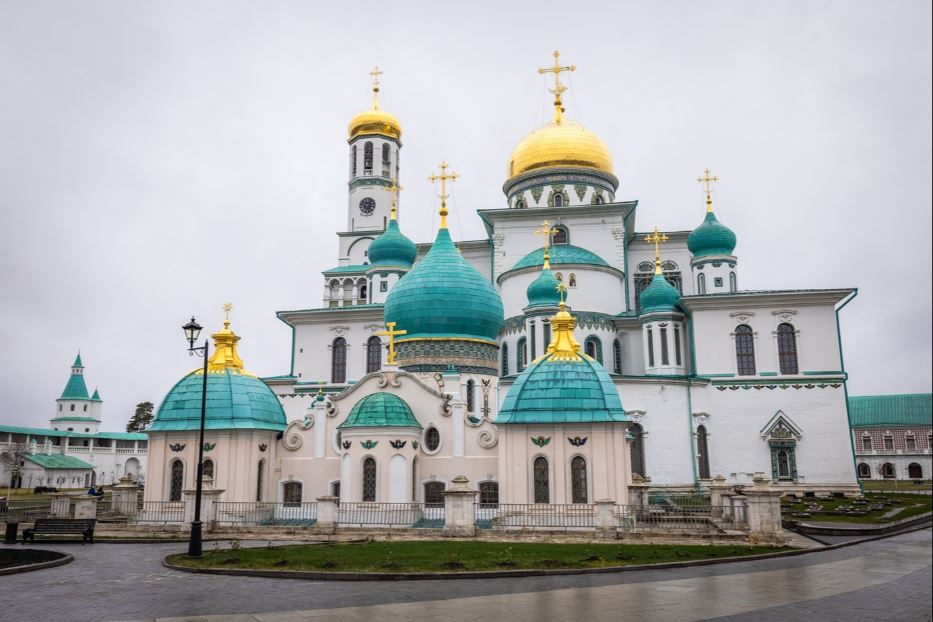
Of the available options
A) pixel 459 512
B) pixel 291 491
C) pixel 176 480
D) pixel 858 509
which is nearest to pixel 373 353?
pixel 291 491

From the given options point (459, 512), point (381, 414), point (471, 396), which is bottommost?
point (459, 512)

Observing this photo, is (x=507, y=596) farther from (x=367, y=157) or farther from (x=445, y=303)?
(x=367, y=157)

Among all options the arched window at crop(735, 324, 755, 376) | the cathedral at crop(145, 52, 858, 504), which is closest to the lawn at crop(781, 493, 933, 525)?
the cathedral at crop(145, 52, 858, 504)

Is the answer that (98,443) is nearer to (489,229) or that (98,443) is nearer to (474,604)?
(489,229)

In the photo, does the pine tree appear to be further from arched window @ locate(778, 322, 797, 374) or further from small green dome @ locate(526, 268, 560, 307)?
arched window @ locate(778, 322, 797, 374)

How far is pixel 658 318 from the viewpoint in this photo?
36.0 metres

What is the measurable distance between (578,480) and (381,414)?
20.2ft

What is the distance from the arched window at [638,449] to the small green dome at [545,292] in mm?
6514

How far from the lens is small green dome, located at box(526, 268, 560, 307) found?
3500cm

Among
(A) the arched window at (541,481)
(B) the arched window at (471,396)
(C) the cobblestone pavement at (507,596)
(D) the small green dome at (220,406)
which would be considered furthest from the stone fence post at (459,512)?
(D) the small green dome at (220,406)

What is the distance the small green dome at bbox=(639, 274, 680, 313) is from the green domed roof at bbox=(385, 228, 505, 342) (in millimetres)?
10421

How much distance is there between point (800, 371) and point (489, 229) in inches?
691

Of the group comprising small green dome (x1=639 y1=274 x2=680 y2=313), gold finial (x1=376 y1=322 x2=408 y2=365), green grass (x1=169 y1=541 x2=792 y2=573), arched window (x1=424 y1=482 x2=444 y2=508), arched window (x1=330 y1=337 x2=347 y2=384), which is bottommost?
green grass (x1=169 y1=541 x2=792 y2=573)

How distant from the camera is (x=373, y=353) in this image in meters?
40.4
